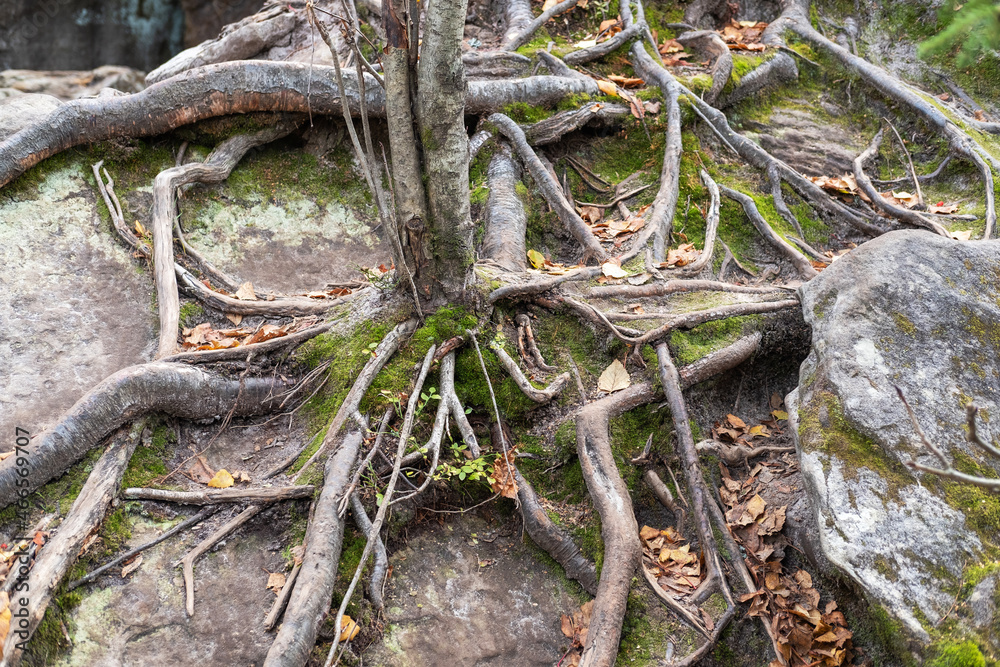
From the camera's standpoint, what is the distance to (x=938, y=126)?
5.50 metres

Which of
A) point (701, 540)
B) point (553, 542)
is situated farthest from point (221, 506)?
point (701, 540)

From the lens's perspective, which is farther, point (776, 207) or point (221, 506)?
point (776, 207)

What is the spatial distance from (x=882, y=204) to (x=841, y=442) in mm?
2733

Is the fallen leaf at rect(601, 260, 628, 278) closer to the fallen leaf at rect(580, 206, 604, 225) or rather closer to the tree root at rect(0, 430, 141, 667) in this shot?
the fallen leaf at rect(580, 206, 604, 225)

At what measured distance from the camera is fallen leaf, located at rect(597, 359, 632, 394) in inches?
142

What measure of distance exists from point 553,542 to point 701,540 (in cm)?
65

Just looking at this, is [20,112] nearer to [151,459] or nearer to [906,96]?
[151,459]

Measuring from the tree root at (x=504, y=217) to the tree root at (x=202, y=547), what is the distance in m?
1.89

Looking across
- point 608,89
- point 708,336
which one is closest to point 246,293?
point 708,336

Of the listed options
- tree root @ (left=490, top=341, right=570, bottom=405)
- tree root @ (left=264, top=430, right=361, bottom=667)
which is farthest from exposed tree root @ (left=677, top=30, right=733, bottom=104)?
tree root @ (left=264, top=430, right=361, bottom=667)

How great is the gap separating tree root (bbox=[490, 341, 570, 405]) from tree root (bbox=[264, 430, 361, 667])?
2.67ft

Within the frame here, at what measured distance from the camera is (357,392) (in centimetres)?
341

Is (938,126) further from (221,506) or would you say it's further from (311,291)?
(221,506)

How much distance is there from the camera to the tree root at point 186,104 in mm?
4551
